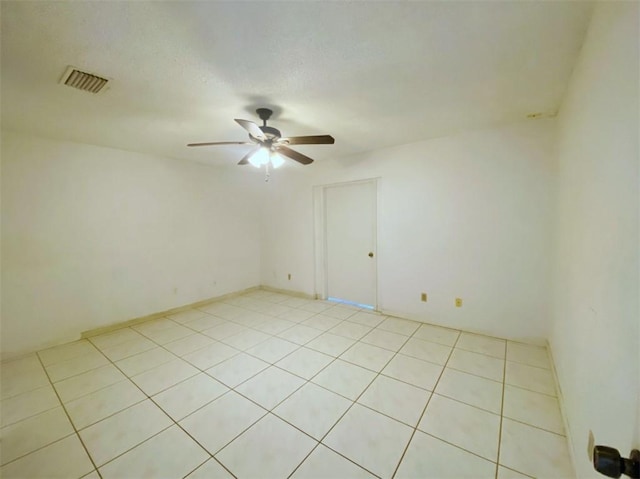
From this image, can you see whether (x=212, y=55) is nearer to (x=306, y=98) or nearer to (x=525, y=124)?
(x=306, y=98)

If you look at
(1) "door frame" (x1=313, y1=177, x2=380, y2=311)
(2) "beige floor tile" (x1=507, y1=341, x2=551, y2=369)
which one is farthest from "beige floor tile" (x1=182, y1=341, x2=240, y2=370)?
(2) "beige floor tile" (x1=507, y1=341, x2=551, y2=369)

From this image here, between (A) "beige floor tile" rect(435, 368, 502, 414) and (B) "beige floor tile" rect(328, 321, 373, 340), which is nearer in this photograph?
(A) "beige floor tile" rect(435, 368, 502, 414)

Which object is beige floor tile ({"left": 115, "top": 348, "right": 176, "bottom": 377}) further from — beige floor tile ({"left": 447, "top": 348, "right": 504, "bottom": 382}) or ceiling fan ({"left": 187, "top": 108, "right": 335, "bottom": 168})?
beige floor tile ({"left": 447, "top": 348, "right": 504, "bottom": 382})

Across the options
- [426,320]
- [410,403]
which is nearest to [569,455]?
[410,403]

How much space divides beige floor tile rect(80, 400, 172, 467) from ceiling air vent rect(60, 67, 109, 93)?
2378 millimetres

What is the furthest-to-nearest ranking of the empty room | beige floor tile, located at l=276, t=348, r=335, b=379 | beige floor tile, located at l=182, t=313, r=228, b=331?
1. beige floor tile, located at l=182, t=313, r=228, b=331
2. beige floor tile, located at l=276, t=348, r=335, b=379
3. the empty room

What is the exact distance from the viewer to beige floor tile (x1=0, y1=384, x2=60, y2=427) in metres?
1.80

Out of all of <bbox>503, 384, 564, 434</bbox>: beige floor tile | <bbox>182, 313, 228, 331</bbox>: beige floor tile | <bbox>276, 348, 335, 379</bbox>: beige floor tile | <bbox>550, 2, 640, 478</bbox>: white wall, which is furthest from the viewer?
<bbox>182, 313, 228, 331</bbox>: beige floor tile

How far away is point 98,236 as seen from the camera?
3176 millimetres

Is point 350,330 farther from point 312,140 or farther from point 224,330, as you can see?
point 312,140

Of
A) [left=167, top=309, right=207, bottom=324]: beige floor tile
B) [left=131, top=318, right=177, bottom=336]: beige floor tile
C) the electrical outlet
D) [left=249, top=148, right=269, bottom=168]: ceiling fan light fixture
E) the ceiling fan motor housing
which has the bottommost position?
[left=131, top=318, right=177, bottom=336]: beige floor tile

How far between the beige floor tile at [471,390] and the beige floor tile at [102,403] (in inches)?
95.1

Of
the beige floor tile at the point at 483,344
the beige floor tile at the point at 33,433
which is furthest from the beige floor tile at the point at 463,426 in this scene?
the beige floor tile at the point at 33,433

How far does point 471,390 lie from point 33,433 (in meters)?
3.12
